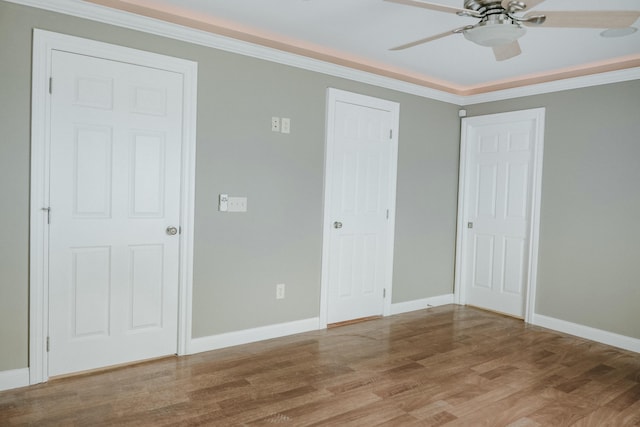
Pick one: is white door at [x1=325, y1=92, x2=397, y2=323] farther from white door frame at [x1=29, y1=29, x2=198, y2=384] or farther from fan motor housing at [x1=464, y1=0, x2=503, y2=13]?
white door frame at [x1=29, y1=29, x2=198, y2=384]

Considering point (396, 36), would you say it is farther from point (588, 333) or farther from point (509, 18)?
point (588, 333)

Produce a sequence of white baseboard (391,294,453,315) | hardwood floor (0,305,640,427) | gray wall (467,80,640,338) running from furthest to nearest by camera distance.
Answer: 1. white baseboard (391,294,453,315)
2. gray wall (467,80,640,338)
3. hardwood floor (0,305,640,427)

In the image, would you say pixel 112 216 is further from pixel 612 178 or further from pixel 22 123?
pixel 612 178

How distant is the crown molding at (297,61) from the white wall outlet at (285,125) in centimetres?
48

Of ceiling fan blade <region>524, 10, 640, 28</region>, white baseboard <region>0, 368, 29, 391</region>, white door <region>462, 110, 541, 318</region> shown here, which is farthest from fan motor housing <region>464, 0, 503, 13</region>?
white baseboard <region>0, 368, 29, 391</region>

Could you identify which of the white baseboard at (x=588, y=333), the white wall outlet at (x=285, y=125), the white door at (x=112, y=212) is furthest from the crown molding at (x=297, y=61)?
the white baseboard at (x=588, y=333)

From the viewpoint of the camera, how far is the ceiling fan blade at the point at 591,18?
6.72 feet

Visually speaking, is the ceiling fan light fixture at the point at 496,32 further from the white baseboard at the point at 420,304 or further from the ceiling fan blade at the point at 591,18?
the white baseboard at the point at 420,304

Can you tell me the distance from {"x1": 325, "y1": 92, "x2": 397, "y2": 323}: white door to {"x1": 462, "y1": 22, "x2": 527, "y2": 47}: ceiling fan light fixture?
1816 mm

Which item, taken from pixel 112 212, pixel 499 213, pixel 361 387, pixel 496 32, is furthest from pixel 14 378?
pixel 499 213

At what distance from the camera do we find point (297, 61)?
150 inches

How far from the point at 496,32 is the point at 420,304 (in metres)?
3.30

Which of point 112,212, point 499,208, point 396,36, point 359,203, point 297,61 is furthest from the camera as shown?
point 499,208

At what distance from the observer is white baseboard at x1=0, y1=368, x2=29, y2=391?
270 centimetres
